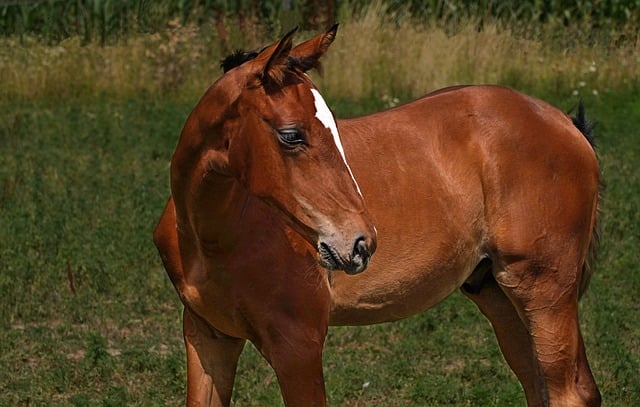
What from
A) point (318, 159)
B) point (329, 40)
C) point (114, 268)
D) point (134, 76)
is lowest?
point (134, 76)

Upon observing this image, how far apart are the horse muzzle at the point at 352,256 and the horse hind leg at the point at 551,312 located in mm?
1322

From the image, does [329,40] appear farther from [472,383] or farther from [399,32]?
[399,32]

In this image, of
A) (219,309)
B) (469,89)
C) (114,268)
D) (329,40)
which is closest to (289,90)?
(329,40)

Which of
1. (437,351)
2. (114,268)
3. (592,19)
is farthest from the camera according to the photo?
(592,19)

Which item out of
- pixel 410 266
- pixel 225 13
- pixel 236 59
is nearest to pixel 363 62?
pixel 225 13

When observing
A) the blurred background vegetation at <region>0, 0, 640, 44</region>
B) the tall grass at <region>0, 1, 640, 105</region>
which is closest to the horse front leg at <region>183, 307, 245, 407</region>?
the tall grass at <region>0, 1, 640, 105</region>

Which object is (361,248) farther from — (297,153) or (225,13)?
(225,13)

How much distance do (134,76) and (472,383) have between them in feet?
26.2

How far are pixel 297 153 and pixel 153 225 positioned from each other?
5067 mm

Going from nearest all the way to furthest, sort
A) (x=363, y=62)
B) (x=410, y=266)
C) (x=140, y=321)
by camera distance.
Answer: (x=410, y=266) → (x=140, y=321) → (x=363, y=62)

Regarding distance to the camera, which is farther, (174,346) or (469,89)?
(174,346)

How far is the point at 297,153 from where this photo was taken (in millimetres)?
3652

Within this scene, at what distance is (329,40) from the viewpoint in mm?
3775

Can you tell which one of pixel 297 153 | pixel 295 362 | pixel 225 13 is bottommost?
pixel 225 13
